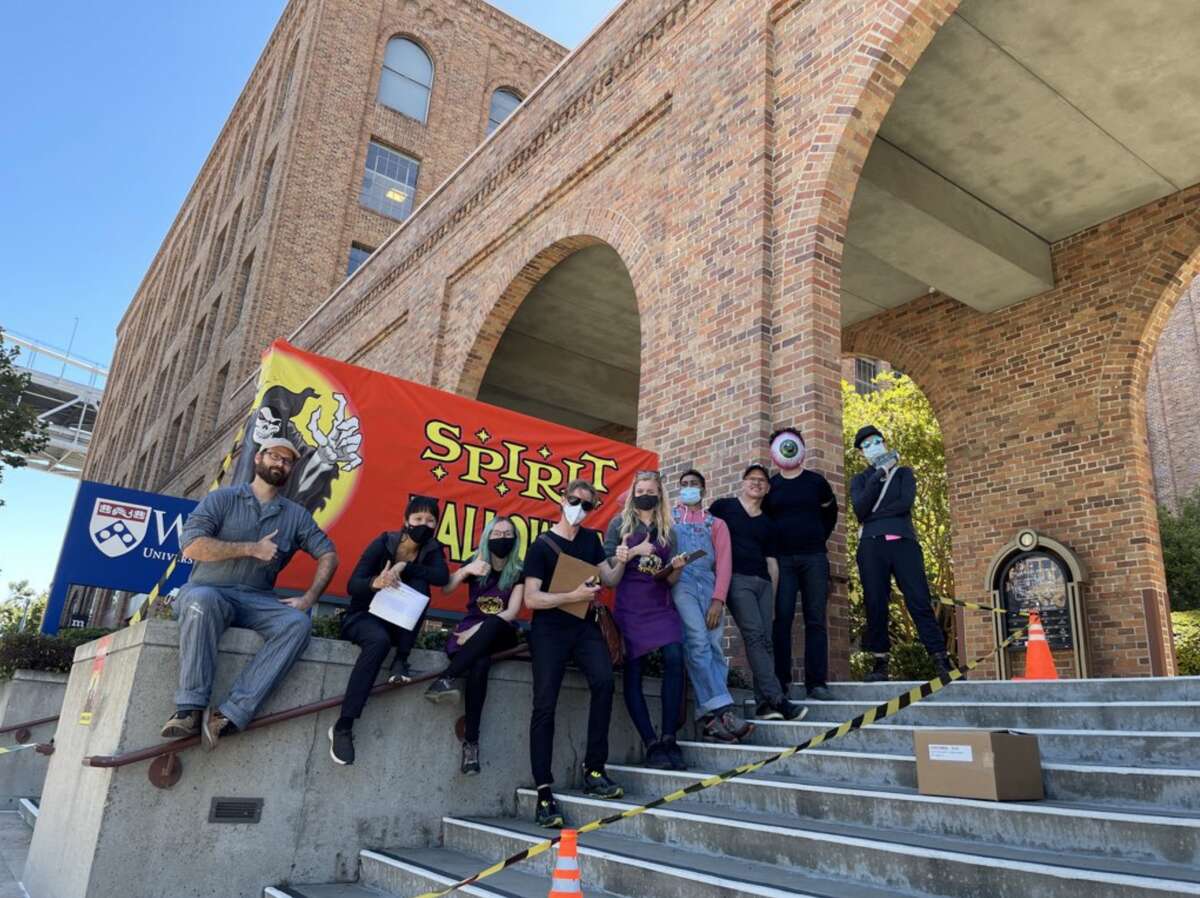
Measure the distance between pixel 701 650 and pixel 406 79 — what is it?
2666cm

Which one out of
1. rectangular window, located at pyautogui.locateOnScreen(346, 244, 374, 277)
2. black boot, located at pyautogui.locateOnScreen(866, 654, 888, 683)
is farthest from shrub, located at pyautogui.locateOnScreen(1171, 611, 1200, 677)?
rectangular window, located at pyautogui.locateOnScreen(346, 244, 374, 277)

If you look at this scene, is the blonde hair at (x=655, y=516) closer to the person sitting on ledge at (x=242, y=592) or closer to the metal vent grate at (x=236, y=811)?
the person sitting on ledge at (x=242, y=592)

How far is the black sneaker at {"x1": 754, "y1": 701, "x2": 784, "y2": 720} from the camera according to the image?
216 inches

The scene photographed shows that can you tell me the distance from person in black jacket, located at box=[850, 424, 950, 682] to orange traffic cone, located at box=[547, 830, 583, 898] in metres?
3.72

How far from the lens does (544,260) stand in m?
12.1

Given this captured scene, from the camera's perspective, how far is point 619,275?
13.1 meters

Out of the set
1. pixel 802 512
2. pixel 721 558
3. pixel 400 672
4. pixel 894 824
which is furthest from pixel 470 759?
pixel 802 512

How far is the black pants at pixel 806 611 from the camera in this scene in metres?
5.87

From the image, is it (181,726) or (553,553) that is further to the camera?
(553,553)

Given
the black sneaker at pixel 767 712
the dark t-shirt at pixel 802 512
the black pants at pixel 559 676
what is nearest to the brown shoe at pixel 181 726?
the black pants at pixel 559 676

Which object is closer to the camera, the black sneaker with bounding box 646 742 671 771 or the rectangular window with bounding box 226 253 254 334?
the black sneaker with bounding box 646 742 671 771

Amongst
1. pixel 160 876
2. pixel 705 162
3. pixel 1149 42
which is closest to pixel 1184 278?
pixel 1149 42

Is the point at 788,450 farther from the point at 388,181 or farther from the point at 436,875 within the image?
the point at 388,181

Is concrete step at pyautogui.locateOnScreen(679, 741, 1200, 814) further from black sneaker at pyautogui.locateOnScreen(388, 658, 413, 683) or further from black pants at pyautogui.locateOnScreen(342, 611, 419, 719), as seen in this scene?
black pants at pyautogui.locateOnScreen(342, 611, 419, 719)
